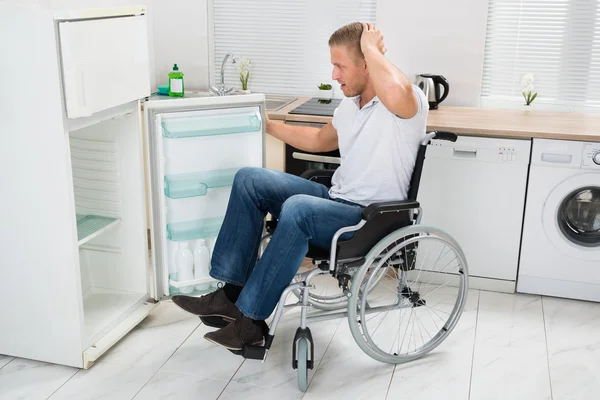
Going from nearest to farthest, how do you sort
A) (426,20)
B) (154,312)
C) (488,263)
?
(154,312) < (488,263) < (426,20)

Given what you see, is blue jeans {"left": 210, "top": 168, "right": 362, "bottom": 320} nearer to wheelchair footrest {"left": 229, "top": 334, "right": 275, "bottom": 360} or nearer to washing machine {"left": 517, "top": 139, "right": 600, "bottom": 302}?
wheelchair footrest {"left": 229, "top": 334, "right": 275, "bottom": 360}

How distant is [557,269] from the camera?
3184mm

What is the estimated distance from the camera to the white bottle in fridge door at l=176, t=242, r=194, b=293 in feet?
9.50

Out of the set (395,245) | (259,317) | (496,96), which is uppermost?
(496,96)

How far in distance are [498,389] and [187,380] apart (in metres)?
1.11

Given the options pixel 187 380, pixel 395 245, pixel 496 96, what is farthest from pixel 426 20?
pixel 187 380

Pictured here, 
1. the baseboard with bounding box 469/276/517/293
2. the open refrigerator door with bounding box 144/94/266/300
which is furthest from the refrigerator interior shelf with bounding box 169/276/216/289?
the baseboard with bounding box 469/276/517/293

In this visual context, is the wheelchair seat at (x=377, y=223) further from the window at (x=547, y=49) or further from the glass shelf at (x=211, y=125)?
the window at (x=547, y=49)

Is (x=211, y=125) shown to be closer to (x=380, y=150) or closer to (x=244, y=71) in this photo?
(x=380, y=150)

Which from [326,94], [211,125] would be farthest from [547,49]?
[211,125]

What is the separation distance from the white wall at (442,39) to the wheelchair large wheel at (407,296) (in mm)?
925

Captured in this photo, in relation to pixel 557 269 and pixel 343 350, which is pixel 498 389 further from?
pixel 557 269

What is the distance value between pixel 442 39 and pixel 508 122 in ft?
2.03

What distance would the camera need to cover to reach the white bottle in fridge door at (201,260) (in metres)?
2.92
